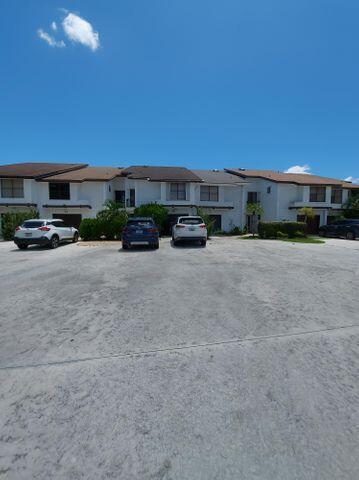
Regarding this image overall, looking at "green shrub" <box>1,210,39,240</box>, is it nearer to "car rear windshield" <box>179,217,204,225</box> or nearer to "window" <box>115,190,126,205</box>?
"window" <box>115,190,126,205</box>

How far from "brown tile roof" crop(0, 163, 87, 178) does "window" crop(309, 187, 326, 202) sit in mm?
26100

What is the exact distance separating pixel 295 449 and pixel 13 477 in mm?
2057

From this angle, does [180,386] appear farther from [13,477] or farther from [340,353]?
[340,353]

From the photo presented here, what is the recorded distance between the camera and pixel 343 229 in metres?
25.1

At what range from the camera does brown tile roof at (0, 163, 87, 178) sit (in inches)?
1002

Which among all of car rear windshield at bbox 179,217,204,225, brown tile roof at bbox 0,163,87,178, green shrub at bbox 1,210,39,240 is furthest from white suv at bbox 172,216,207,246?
brown tile roof at bbox 0,163,87,178

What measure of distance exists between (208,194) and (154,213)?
8.00 meters

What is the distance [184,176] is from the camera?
28.1m

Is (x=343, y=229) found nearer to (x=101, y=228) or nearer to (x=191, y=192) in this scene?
(x=191, y=192)

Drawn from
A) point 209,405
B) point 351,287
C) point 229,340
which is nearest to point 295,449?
point 209,405

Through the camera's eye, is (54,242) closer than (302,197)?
Yes

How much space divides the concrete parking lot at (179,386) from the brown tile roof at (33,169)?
909 inches

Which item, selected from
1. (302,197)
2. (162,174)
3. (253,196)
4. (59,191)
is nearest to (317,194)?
(302,197)

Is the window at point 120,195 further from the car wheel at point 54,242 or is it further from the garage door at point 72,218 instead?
the car wheel at point 54,242
